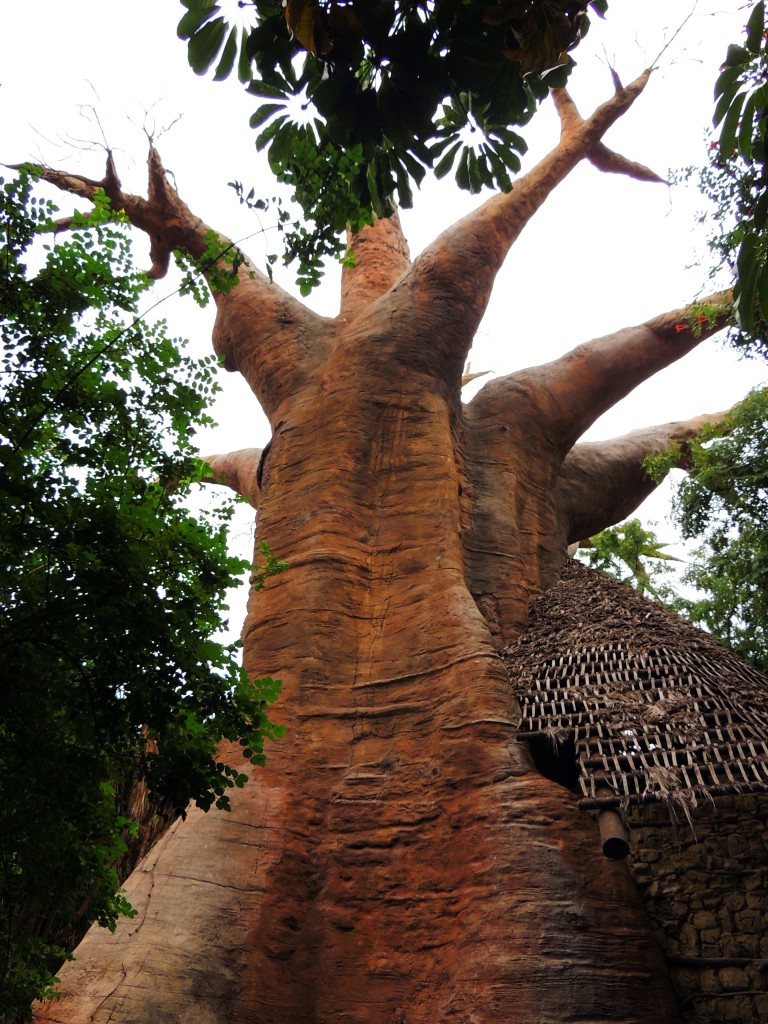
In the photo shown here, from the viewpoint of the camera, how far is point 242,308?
9414mm

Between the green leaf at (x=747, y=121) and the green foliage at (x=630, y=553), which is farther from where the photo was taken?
the green foliage at (x=630, y=553)

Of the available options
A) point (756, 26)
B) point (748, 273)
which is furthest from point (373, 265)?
point (748, 273)

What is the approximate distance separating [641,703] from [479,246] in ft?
17.2

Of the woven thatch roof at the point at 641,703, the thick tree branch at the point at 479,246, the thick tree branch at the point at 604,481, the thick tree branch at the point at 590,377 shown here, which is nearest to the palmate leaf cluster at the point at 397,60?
the woven thatch roof at the point at 641,703

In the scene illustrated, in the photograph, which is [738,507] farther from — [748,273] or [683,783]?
[748,273]

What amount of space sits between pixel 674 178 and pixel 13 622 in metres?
6.67

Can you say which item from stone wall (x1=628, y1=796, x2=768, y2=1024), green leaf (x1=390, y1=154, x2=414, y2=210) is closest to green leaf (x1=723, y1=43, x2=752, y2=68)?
green leaf (x1=390, y1=154, x2=414, y2=210)

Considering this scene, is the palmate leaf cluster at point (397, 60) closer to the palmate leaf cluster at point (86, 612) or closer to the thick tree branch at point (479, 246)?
the palmate leaf cluster at point (86, 612)

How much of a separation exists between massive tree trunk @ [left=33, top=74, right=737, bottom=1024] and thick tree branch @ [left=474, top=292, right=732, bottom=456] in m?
0.03

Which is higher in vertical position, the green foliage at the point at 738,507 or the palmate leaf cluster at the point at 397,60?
the green foliage at the point at 738,507

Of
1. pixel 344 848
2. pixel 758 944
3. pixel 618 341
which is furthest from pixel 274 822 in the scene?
pixel 618 341

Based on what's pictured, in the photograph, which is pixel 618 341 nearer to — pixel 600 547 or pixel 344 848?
pixel 600 547

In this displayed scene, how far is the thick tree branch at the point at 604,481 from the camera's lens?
33.5ft

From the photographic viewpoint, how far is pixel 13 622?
11.4ft
